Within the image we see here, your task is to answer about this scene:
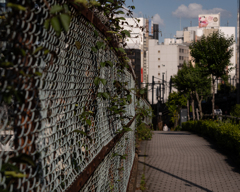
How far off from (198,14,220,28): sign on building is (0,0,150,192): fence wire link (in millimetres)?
160014

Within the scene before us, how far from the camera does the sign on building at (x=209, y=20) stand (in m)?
154

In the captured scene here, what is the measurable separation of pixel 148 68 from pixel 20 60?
383 ft

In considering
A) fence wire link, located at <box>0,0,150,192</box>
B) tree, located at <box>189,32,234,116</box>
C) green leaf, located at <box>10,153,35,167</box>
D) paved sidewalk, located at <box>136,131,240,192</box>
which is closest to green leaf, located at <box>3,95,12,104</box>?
fence wire link, located at <box>0,0,150,192</box>

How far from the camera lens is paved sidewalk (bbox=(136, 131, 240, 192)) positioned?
6.77 metres

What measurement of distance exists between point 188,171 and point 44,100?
24.1 ft

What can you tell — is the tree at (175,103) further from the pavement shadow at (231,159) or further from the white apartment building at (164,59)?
the white apartment building at (164,59)

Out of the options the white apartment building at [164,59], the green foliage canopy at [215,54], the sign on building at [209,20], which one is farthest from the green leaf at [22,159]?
the sign on building at [209,20]

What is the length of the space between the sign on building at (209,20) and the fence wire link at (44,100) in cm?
16001

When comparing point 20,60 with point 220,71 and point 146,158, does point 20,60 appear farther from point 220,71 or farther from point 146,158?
point 220,71

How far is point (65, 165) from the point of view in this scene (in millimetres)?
1790

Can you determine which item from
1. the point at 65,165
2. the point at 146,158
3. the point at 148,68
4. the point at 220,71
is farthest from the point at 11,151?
the point at 148,68

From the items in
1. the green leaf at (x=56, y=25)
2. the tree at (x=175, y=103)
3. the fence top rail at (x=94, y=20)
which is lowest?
the tree at (x=175, y=103)

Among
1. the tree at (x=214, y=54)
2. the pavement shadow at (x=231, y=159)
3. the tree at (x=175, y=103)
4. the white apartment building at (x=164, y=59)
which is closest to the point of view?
the pavement shadow at (x=231, y=159)

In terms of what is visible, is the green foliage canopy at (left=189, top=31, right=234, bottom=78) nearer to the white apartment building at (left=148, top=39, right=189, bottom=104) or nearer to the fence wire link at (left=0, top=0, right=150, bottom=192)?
the fence wire link at (left=0, top=0, right=150, bottom=192)
